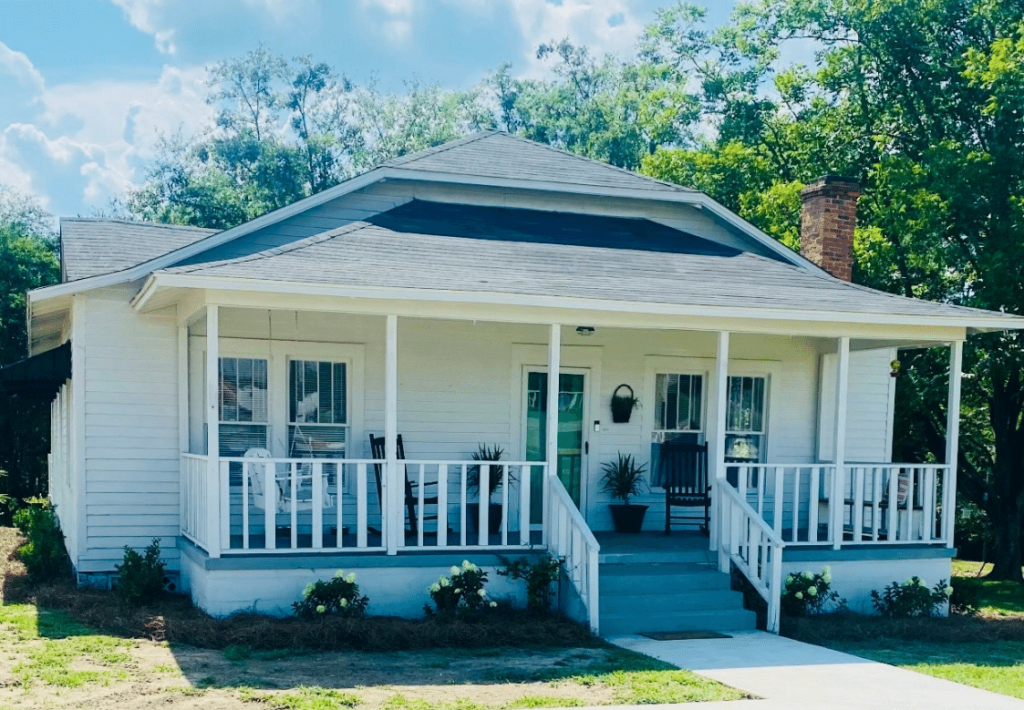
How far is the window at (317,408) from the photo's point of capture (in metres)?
10.9

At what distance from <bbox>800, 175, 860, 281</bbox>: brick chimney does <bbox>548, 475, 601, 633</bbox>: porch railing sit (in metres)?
5.71

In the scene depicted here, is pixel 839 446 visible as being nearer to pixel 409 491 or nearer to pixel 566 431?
pixel 566 431

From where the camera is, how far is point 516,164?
12.8 metres

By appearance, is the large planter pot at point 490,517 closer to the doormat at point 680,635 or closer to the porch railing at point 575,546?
the porch railing at point 575,546

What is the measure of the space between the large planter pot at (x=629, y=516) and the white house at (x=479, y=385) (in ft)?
0.81

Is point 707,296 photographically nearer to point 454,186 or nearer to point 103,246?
point 454,186

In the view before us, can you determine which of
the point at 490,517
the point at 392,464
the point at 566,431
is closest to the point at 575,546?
the point at 392,464

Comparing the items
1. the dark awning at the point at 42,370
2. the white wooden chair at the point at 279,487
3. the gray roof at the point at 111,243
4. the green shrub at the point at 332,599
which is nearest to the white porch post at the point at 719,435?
the green shrub at the point at 332,599

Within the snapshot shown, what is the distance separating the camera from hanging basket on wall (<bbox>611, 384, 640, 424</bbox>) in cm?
1179

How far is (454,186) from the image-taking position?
12.5 m

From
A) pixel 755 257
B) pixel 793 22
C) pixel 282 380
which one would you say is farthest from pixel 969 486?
pixel 282 380

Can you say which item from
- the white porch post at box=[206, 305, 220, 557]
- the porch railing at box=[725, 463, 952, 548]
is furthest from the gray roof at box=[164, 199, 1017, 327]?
the porch railing at box=[725, 463, 952, 548]

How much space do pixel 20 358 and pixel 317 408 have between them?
13.1 metres

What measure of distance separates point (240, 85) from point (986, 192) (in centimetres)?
3447
